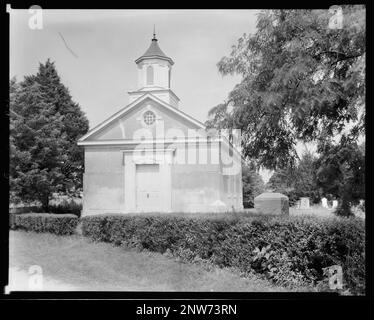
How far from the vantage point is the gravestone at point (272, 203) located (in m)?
6.34

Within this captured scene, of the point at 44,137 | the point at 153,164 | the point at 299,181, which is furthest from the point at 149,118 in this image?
the point at 299,181

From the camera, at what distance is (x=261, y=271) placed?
5918mm

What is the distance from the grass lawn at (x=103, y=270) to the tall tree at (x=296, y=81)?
2.33m

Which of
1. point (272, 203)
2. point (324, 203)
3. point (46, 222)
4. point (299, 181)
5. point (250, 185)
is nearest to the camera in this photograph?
point (324, 203)

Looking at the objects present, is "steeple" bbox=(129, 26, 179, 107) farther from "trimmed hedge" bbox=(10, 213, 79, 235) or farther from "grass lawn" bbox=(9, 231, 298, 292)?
"grass lawn" bbox=(9, 231, 298, 292)

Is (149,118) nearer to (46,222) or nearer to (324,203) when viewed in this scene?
(46,222)

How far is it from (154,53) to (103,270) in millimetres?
4048

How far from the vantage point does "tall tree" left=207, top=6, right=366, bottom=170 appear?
490cm

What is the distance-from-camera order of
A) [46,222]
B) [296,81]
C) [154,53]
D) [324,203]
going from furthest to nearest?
[46,222], [324,203], [154,53], [296,81]

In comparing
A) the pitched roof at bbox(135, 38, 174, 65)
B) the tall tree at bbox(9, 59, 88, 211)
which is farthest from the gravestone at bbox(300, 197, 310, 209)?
the tall tree at bbox(9, 59, 88, 211)

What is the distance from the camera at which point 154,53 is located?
18.9 feet
